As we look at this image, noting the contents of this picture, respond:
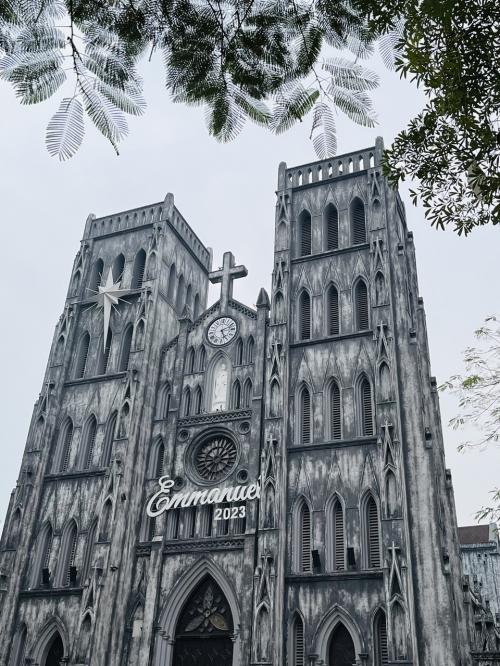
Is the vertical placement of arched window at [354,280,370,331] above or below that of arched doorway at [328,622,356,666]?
above

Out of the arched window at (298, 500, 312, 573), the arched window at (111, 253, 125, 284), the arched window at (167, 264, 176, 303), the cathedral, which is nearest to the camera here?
the cathedral

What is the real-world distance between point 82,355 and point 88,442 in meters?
5.06

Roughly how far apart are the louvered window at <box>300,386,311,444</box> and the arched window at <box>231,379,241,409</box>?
303 centimetres

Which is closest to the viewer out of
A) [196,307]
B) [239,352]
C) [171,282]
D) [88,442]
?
[239,352]

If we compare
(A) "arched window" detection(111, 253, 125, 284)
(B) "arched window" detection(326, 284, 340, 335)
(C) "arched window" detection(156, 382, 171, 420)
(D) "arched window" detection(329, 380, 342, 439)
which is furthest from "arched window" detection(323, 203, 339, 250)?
(A) "arched window" detection(111, 253, 125, 284)

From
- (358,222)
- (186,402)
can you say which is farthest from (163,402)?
(358,222)

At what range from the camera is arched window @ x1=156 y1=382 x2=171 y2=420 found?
105 ft

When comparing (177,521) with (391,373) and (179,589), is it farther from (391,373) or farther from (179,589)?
(391,373)

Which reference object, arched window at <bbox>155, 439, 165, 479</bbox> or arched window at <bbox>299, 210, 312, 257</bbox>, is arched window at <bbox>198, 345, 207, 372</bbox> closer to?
arched window at <bbox>155, 439, 165, 479</bbox>

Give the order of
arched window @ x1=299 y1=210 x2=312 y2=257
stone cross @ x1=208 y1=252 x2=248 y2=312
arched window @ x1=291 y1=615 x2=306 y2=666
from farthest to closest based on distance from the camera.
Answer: stone cross @ x1=208 y1=252 x2=248 y2=312 < arched window @ x1=299 y1=210 x2=312 y2=257 < arched window @ x1=291 y1=615 x2=306 y2=666

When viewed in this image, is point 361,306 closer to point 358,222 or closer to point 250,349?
point 358,222

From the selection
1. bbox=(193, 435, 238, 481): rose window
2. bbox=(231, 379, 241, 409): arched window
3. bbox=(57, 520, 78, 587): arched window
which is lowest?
bbox=(57, 520, 78, 587): arched window

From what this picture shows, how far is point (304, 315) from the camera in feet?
104

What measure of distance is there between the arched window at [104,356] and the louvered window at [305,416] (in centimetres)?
1062
